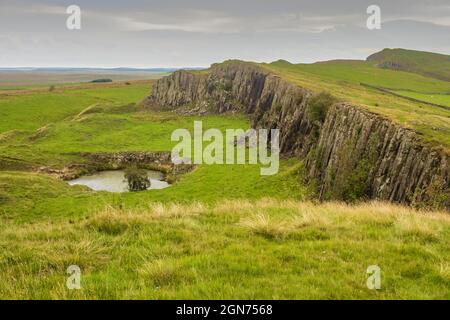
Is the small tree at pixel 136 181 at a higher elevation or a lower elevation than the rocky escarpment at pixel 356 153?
lower

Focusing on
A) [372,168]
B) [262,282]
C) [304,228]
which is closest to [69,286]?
[262,282]

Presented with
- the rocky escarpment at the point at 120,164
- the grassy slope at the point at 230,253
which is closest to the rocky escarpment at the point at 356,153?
the grassy slope at the point at 230,253

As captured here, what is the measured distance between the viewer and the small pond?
202 ft

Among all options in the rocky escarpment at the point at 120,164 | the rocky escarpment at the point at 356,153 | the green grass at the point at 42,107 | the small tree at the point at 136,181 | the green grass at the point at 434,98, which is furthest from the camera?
the green grass at the point at 42,107

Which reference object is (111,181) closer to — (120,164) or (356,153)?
(120,164)

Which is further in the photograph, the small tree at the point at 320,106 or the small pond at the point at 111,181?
the small pond at the point at 111,181

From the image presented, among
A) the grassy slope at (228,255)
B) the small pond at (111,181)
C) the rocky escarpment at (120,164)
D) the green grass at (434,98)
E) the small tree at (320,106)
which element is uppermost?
the green grass at (434,98)

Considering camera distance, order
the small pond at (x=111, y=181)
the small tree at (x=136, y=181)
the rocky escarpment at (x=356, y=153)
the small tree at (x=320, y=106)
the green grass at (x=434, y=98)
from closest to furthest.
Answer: the rocky escarpment at (x=356, y=153) < the small tree at (x=320, y=106) < the small tree at (x=136, y=181) < the small pond at (x=111, y=181) < the green grass at (x=434, y=98)

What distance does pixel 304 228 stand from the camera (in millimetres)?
13242

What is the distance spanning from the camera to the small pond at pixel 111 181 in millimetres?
61487

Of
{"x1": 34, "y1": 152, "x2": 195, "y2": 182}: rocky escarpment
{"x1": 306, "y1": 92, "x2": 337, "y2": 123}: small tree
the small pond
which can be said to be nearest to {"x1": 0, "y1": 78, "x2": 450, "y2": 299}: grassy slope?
{"x1": 306, "y1": 92, "x2": 337, "y2": 123}: small tree

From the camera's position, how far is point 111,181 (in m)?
66.1

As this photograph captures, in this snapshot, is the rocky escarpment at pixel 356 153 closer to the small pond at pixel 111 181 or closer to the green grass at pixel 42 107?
the small pond at pixel 111 181

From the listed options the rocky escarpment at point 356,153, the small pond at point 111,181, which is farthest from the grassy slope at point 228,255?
the small pond at point 111,181
